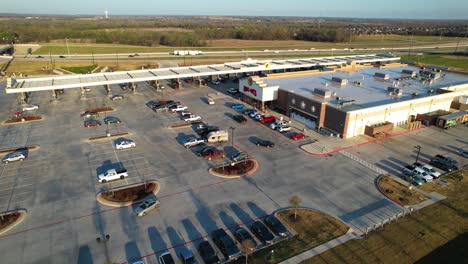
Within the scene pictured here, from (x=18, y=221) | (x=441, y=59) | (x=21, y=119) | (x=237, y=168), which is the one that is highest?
(x=441, y=59)

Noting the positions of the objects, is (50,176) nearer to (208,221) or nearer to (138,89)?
(208,221)

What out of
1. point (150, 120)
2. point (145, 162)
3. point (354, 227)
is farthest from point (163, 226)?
point (150, 120)

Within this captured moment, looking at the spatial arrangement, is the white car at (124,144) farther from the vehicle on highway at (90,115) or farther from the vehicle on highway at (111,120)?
the vehicle on highway at (90,115)

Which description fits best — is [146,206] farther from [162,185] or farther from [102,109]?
[102,109]

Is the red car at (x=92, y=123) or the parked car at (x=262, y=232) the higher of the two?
the red car at (x=92, y=123)

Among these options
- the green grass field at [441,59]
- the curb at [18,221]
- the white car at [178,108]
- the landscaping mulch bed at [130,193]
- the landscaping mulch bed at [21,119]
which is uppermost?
the green grass field at [441,59]

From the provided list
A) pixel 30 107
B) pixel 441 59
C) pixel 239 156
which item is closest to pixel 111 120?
pixel 30 107

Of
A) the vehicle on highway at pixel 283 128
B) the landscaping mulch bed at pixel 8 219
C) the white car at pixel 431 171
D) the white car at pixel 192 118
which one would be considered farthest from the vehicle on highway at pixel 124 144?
the white car at pixel 431 171

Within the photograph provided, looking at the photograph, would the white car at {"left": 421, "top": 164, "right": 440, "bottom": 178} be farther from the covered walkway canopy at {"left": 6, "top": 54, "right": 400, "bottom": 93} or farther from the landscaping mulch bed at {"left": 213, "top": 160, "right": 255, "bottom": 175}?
the covered walkway canopy at {"left": 6, "top": 54, "right": 400, "bottom": 93}
